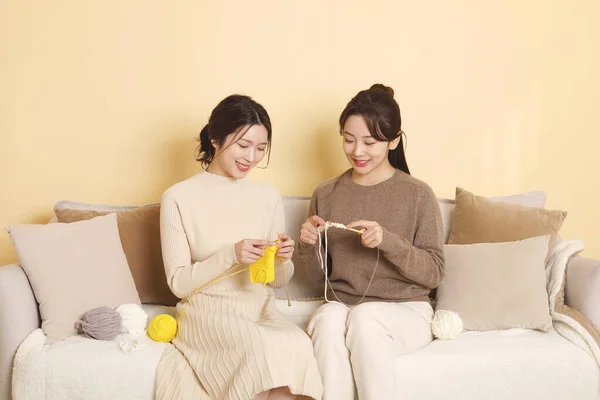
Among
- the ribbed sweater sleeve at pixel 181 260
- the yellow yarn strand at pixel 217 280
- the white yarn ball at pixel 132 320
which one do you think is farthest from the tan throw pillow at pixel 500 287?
the white yarn ball at pixel 132 320

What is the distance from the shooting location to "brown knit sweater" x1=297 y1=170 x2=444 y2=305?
2.14 meters

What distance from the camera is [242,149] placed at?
211cm

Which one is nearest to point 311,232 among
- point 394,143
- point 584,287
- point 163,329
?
point 394,143

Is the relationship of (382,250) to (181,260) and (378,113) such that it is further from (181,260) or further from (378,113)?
(181,260)

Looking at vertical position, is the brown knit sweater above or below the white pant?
above

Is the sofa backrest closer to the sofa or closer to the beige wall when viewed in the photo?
the beige wall

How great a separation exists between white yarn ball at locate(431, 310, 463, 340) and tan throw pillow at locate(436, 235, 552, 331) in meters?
0.08

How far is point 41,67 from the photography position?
2732 mm

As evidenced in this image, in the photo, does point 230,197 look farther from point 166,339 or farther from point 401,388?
point 401,388

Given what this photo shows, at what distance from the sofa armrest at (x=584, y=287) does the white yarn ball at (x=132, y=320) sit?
146 centimetres

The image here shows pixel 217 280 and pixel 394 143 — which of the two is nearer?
pixel 217 280

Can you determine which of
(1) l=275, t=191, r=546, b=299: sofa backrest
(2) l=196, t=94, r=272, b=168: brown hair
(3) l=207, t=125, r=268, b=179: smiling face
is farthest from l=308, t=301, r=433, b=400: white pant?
A: (2) l=196, t=94, r=272, b=168: brown hair

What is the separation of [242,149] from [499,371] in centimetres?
106

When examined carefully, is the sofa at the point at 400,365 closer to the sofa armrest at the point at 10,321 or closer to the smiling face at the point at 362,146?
the sofa armrest at the point at 10,321
